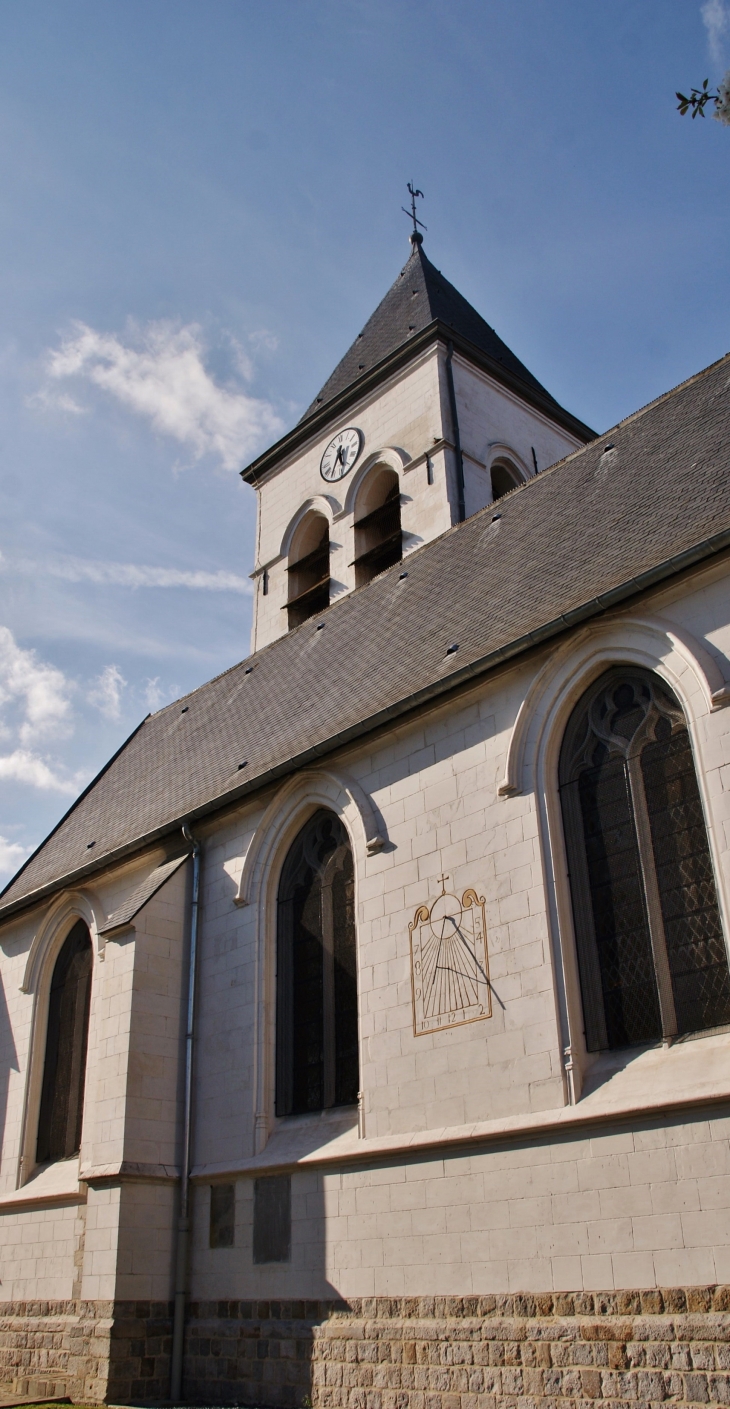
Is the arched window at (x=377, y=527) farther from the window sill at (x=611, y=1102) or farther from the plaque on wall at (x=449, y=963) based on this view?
the window sill at (x=611, y=1102)

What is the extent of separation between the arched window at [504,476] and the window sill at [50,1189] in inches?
468

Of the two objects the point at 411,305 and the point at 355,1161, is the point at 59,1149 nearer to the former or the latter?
the point at 355,1161

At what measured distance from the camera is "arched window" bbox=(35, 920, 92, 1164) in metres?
13.6

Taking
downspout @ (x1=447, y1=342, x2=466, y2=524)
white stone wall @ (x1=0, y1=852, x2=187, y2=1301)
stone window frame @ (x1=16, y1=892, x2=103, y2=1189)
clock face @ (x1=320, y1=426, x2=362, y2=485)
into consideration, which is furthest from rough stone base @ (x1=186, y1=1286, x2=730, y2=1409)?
clock face @ (x1=320, y1=426, x2=362, y2=485)

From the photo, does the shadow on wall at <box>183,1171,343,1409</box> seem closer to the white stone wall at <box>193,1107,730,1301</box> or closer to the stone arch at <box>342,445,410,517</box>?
the white stone wall at <box>193,1107,730,1301</box>

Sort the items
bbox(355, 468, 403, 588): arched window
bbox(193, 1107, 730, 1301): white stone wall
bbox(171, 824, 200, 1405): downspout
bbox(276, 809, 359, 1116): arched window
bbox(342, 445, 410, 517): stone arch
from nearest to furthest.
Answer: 1. bbox(193, 1107, 730, 1301): white stone wall
2. bbox(171, 824, 200, 1405): downspout
3. bbox(276, 809, 359, 1116): arched window
4. bbox(355, 468, 403, 588): arched window
5. bbox(342, 445, 410, 517): stone arch

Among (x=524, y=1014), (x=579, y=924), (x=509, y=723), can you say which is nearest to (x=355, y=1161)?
(x=524, y=1014)

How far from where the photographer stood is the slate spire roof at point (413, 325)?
20.8 m

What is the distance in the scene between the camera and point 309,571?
20.8m

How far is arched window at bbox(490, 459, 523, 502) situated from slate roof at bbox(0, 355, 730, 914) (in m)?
5.39

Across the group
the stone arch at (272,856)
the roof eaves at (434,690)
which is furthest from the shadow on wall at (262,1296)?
the roof eaves at (434,690)

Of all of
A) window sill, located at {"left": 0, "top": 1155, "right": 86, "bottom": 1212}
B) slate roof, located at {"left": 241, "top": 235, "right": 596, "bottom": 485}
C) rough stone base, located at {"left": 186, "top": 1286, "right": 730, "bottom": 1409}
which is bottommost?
rough stone base, located at {"left": 186, "top": 1286, "right": 730, "bottom": 1409}

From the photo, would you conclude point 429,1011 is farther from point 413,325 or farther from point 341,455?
point 413,325

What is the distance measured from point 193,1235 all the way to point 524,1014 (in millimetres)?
4337
